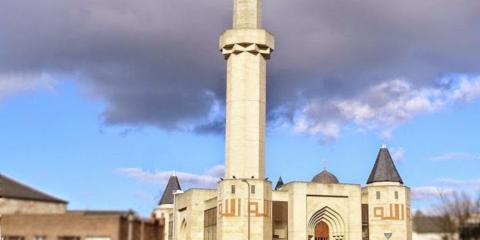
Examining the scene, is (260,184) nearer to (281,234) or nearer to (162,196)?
(281,234)

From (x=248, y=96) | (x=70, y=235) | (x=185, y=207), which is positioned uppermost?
(x=248, y=96)

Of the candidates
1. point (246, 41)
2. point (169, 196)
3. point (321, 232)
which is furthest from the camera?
point (169, 196)

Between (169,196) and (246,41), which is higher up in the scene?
(246,41)

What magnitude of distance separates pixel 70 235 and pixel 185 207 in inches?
1872

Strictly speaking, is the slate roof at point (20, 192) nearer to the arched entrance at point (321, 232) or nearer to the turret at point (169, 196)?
the arched entrance at point (321, 232)

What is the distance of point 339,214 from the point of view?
82438 mm

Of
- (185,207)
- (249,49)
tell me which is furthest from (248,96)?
(185,207)

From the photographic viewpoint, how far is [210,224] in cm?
8531


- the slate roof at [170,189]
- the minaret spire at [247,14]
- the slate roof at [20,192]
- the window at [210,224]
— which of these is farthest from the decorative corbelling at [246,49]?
the slate roof at [170,189]

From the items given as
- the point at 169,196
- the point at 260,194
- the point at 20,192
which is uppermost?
the point at 169,196

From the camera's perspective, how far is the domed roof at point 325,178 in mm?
100875

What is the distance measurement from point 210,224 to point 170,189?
36.8 meters

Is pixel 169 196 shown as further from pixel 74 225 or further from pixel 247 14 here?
pixel 74 225

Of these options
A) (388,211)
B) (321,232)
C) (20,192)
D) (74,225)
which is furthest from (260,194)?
(74,225)
